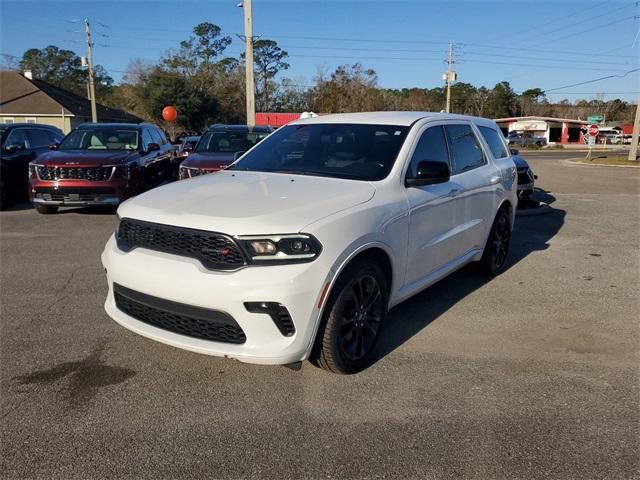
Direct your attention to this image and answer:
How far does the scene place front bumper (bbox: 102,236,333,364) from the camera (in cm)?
300

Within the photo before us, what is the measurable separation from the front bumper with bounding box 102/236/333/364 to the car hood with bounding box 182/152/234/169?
632cm

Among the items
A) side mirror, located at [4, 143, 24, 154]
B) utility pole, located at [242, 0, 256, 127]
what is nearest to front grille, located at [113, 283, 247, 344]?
side mirror, located at [4, 143, 24, 154]

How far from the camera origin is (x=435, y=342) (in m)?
4.25

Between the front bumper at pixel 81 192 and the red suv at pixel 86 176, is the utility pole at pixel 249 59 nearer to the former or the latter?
the red suv at pixel 86 176

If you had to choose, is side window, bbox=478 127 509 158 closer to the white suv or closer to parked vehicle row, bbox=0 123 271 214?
the white suv

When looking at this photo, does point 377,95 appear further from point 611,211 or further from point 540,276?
point 540,276

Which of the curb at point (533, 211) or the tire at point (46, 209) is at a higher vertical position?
the tire at point (46, 209)

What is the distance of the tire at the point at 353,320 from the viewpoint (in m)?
3.31

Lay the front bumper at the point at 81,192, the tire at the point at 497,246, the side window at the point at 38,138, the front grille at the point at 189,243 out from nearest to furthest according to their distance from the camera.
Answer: the front grille at the point at 189,243 < the tire at the point at 497,246 < the front bumper at the point at 81,192 < the side window at the point at 38,138

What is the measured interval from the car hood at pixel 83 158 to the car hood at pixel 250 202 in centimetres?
587

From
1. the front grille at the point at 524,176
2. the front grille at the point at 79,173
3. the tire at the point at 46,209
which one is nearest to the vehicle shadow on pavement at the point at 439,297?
the front grille at the point at 524,176

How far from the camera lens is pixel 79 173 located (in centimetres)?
926

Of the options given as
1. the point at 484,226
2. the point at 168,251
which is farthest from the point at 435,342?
the point at 168,251

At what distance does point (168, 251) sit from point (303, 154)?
1.76 metres
